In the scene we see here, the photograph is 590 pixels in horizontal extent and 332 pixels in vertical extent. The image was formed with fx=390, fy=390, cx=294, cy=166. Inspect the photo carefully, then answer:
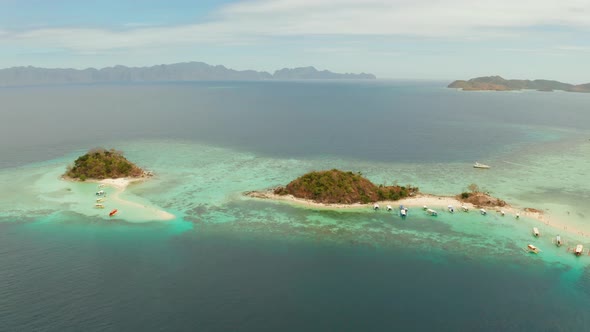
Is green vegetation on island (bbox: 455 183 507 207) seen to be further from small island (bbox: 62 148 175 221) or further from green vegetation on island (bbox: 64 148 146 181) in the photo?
green vegetation on island (bbox: 64 148 146 181)

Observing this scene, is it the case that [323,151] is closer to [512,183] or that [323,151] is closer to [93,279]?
[512,183]

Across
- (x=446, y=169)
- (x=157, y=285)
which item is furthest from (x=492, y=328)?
(x=446, y=169)

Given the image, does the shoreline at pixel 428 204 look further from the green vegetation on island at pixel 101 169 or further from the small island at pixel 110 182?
the green vegetation on island at pixel 101 169

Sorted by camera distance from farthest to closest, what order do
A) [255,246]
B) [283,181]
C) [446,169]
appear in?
[446,169] < [283,181] < [255,246]

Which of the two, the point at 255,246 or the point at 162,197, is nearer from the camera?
the point at 255,246

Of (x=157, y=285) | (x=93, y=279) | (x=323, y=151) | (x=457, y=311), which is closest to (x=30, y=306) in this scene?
(x=93, y=279)

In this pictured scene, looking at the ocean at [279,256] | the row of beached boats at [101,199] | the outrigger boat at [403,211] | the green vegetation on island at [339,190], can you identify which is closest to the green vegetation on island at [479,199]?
the ocean at [279,256]

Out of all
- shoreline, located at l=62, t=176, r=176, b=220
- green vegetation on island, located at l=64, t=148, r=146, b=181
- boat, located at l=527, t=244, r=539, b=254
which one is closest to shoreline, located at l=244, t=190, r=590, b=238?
boat, located at l=527, t=244, r=539, b=254

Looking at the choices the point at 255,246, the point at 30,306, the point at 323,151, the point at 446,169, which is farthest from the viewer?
the point at 323,151
